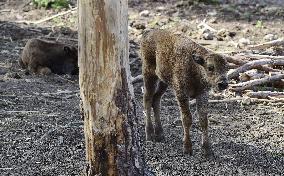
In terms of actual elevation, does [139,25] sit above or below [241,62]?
below

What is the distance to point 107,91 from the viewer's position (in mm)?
6270

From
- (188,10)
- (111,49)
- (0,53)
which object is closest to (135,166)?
(111,49)

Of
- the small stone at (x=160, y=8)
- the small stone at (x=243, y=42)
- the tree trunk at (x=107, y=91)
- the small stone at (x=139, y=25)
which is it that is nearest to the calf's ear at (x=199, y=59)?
the tree trunk at (x=107, y=91)

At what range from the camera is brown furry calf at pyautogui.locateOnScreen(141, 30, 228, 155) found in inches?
303

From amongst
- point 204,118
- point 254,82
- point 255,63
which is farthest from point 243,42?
point 204,118

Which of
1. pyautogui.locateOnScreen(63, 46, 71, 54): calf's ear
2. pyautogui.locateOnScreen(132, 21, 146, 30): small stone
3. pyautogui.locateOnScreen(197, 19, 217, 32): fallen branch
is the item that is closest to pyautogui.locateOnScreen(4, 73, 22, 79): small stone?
pyautogui.locateOnScreen(63, 46, 71, 54): calf's ear

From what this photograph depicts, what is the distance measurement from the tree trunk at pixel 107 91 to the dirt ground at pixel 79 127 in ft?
3.53

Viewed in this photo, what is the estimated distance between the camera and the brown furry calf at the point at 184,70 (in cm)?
769

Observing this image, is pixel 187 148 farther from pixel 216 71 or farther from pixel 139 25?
pixel 139 25

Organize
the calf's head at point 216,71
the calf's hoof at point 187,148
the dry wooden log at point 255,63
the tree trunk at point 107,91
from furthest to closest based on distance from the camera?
the dry wooden log at point 255,63
the calf's hoof at point 187,148
the calf's head at point 216,71
the tree trunk at point 107,91

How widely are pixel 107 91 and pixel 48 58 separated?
655 centimetres

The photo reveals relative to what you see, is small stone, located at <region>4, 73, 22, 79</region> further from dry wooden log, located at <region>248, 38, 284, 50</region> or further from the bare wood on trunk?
dry wooden log, located at <region>248, 38, 284, 50</region>

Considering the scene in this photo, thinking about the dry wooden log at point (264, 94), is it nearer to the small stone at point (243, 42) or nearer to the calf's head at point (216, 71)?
the calf's head at point (216, 71)

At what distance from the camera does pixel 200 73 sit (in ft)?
25.8
